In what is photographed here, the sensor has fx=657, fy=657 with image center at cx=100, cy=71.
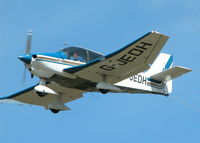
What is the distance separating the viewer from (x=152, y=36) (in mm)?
25547

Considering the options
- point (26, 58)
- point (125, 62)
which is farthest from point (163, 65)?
point (26, 58)

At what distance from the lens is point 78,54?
92.6 ft

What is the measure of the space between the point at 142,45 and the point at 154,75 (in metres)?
4.80

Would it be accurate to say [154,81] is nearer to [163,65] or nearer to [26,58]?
[163,65]

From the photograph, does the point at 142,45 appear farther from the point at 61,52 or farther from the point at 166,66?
the point at 166,66

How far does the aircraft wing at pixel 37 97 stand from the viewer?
30984mm

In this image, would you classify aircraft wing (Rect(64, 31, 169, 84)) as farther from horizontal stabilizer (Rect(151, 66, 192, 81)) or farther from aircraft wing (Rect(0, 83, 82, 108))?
aircraft wing (Rect(0, 83, 82, 108))

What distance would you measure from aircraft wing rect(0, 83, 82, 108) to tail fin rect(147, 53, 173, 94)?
12.1 ft

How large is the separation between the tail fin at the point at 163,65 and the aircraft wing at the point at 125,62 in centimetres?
307

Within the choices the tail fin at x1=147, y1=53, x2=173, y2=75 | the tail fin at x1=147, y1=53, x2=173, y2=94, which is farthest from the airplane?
the tail fin at x1=147, y1=53, x2=173, y2=75

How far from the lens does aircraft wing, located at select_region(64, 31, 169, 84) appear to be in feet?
85.0

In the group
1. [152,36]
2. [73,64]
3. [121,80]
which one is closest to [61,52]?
[73,64]

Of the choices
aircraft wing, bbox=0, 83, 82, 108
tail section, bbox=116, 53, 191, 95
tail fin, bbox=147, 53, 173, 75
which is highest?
tail fin, bbox=147, 53, 173, 75

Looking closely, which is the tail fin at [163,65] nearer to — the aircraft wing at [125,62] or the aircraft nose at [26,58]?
the aircraft wing at [125,62]
